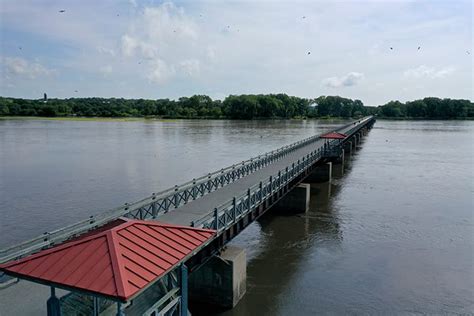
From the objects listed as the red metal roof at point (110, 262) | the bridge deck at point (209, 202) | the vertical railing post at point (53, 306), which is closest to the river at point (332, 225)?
the vertical railing post at point (53, 306)

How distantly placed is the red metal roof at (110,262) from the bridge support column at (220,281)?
7839 millimetres

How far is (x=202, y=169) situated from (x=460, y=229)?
26936 millimetres

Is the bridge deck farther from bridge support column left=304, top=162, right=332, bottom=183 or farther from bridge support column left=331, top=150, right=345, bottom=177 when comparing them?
bridge support column left=331, top=150, right=345, bottom=177

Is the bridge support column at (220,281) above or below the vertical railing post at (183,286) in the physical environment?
below

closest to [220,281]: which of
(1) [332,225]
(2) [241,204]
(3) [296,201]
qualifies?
(2) [241,204]

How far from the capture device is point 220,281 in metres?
16.6

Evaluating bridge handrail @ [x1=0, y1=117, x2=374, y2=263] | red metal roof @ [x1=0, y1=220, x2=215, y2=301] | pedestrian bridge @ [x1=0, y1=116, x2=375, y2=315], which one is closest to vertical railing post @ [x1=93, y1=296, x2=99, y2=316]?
pedestrian bridge @ [x1=0, y1=116, x2=375, y2=315]

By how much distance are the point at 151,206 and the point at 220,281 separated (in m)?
4.43

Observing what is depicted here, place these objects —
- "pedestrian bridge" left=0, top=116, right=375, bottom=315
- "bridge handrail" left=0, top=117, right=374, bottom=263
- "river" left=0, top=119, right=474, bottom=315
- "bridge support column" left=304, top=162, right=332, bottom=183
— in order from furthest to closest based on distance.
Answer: "bridge support column" left=304, top=162, right=332, bottom=183
"river" left=0, top=119, right=474, bottom=315
"bridge handrail" left=0, top=117, right=374, bottom=263
"pedestrian bridge" left=0, top=116, right=375, bottom=315

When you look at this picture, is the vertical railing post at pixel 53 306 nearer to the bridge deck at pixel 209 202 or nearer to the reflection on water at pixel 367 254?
the bridge deck at pixel 209 202

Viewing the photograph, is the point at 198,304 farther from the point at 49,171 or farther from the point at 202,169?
the point at 49,171

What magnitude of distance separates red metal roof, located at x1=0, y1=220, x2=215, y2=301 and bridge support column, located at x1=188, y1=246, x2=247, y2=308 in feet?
25.7

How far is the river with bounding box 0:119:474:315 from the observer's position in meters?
18.0

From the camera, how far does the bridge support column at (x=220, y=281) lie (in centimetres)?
1639
